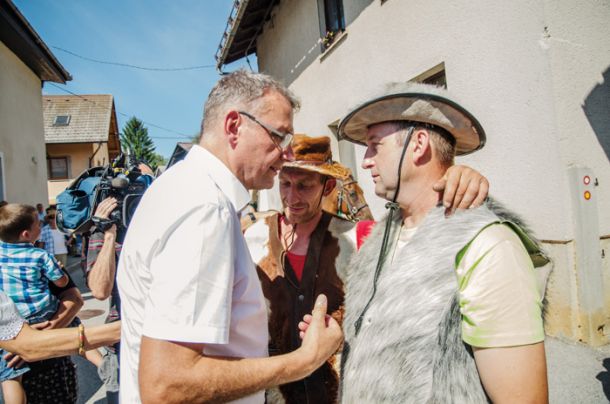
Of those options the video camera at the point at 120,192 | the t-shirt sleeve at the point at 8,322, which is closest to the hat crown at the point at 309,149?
the video camera at the point at 120,192

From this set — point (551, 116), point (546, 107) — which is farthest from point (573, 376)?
point (546, 107)

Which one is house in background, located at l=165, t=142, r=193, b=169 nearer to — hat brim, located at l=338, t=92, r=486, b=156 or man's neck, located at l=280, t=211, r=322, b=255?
man's neck, located at l=280, t=211, r=322, b=255

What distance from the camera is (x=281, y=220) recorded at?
238 centimetres

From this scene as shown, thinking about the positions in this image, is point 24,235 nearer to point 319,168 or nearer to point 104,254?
point 104,254

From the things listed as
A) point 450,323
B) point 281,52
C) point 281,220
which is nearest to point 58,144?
point 281,52

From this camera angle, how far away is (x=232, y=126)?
137cm

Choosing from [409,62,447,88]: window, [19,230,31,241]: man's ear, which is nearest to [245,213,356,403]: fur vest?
[19,230,31,241]: man's ear

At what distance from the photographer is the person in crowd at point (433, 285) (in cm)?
102

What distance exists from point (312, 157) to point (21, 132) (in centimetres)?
1239

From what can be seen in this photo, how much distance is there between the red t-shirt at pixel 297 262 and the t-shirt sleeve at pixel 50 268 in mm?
1887

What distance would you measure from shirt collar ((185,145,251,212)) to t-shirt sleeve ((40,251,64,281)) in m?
2.14

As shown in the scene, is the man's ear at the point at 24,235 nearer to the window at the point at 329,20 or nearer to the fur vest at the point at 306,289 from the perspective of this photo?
the fur vest at the point at 306,289

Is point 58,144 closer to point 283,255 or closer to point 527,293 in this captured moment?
point 283,255

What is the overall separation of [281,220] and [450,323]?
140 centimetres
